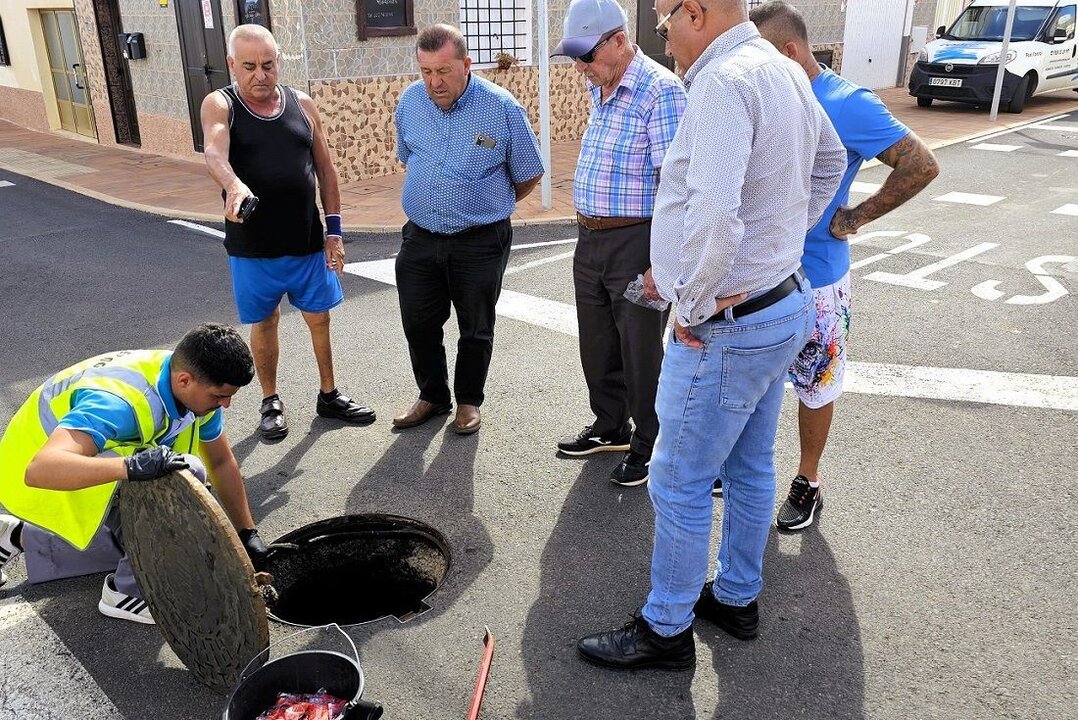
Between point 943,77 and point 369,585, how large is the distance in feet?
54.2

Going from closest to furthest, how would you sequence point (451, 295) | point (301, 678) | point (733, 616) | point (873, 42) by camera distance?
point (301, 678) → point (733, 616) → point (451, 295) → point (873, 42)

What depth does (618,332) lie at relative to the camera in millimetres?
4242

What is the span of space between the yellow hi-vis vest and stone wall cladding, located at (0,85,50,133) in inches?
654

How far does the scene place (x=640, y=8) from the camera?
47.5 ft

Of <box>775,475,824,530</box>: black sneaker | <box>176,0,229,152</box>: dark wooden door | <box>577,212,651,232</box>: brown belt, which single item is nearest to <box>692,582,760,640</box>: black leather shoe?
<box>775,475,824,530</box>: black sneaker

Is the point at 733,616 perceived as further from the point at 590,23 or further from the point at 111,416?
the point at 590,23

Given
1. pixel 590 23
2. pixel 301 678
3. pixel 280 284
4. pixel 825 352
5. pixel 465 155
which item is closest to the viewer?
pixel 301 678

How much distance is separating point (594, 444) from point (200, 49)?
1052cm

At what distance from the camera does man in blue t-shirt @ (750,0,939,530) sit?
3332 millimetres

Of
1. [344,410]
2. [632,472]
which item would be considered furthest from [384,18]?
[632,472]

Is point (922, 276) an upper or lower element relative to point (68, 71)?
lower

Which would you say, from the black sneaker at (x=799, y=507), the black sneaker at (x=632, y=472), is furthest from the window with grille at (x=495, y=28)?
the black sneaker at (x=799, y=507)

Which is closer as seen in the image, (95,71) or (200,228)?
(200,228)

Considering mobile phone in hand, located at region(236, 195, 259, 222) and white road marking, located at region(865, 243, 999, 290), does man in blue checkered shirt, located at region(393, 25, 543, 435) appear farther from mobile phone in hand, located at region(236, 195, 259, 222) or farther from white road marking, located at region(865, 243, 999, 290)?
white road marking, located at region(865, 243, 999, 290)
